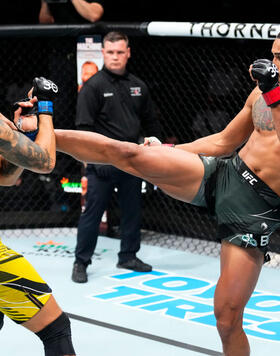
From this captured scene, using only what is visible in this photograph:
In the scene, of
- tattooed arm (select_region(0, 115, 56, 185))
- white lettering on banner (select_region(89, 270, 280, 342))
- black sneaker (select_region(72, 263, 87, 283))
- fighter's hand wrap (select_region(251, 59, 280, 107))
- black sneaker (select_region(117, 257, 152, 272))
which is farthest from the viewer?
black sneaker (select_region(117, 257, 152, 272))

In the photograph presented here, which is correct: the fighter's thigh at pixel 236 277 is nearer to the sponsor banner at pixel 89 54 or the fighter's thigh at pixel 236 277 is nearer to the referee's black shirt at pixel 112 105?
the referee's black shirt at pixel 112 105

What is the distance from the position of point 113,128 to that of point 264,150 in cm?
210

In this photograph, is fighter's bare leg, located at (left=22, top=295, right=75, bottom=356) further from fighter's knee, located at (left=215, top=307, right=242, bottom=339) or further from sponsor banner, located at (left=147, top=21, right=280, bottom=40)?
sponsor banner, located at (left=147, top=21, right=280, bottom=40)

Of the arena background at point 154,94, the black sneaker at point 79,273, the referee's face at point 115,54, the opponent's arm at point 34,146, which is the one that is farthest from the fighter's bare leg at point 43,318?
the arena background at point 154,94

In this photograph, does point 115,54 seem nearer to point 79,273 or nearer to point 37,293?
point 79,273

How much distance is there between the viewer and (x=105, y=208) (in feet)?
16.4

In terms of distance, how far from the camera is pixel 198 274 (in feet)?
16.3

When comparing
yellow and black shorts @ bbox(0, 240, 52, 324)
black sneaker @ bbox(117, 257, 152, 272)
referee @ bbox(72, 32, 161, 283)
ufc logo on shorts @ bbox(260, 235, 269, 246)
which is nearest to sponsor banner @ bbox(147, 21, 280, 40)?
referee @ bbox(72, 32, 161, 283)

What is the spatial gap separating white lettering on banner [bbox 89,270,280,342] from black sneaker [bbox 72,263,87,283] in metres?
0.19

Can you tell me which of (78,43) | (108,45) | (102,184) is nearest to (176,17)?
(78,43)

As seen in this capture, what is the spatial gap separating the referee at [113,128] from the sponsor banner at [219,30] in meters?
0.40

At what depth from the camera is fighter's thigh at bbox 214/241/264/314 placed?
2.96m

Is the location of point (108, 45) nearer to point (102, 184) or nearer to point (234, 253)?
point (102, 184)

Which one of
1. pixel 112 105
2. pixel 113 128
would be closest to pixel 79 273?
pixel 113 128
